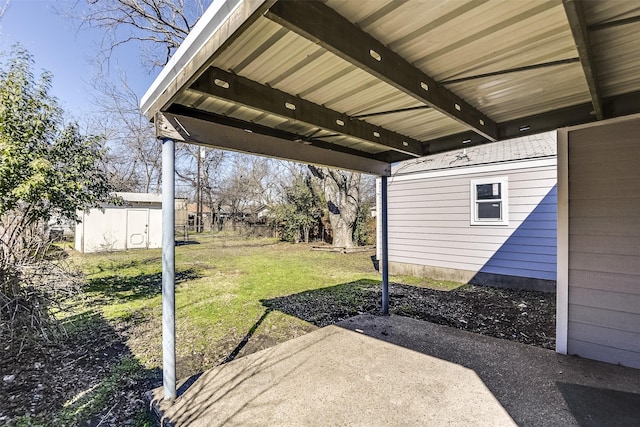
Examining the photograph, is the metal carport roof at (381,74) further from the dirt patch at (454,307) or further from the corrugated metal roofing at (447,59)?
the dirt patch at (454,307)

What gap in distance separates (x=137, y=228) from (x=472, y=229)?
12628mm

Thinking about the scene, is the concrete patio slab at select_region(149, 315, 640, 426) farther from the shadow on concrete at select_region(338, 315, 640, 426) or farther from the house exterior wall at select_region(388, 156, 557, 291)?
the house exterior wall at select_region(388, 156, 557, 291)

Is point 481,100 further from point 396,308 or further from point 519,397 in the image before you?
point 396,308

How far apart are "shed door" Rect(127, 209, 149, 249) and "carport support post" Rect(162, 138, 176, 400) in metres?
12.5

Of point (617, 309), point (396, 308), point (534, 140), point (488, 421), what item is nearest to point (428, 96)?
Answer: point (488, 421)

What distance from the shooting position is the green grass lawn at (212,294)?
3.45m

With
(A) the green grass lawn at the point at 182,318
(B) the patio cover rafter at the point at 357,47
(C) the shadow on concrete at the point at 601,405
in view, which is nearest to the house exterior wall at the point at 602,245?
(C) the shadow on concrete at the point at 601,405

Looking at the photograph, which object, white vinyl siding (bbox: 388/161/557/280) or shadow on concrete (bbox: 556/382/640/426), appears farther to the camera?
white vinyl siding (bbox: 388/161/557/280)

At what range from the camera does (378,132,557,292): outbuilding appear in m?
5.90

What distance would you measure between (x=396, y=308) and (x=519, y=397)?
264cm

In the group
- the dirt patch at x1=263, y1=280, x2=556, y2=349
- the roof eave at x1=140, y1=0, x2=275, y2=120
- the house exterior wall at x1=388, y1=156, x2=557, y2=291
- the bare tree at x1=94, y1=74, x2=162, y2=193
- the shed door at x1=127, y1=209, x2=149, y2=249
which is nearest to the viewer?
the roof eave at x1=140, y1=0, x2=275, y2=120

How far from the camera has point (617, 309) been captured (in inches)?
105

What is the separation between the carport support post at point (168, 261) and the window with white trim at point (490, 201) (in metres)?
6.25

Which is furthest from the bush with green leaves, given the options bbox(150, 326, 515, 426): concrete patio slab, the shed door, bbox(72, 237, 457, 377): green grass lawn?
the shed door
